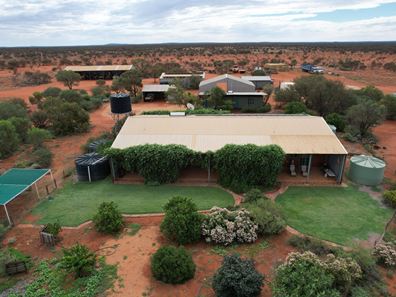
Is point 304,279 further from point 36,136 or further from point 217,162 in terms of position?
point 36,136

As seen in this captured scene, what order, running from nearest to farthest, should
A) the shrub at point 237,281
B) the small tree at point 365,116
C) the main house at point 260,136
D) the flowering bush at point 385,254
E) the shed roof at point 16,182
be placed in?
the shrub at point 237,281
the flowering bush at point 385,254
the shed roof at point 16,182
the main house at point 260,136
the small tree at point 365,116

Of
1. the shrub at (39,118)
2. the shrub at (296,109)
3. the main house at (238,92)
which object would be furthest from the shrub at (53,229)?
the main house at (238,92)

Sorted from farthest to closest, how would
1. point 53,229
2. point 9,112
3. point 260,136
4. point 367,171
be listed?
point 9,112
point 260,136
point 367,171
point 53,229

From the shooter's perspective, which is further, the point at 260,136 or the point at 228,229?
the point at 260,136

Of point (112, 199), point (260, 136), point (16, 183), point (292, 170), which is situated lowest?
point (112, 199)

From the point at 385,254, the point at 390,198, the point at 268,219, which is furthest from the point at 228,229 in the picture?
the point at 390,198

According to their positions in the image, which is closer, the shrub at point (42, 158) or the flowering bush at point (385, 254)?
the flowering bush at point (385, 254)

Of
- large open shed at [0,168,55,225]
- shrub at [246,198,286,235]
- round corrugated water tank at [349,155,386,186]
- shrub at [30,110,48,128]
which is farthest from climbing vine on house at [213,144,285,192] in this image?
shrub at [30,110,48,128]

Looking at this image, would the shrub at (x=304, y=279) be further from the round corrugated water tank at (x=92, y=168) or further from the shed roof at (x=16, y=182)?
the round corrugated water tank at (x=92, y=168)

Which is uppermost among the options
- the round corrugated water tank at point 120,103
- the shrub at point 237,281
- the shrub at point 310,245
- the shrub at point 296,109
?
the round corrugated water tank at point 120,103
